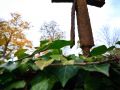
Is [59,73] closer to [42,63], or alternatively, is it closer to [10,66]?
[42,63]

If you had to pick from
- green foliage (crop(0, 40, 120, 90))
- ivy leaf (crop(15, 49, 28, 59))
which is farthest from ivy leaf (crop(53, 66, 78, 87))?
ivy leaf (crop(15, 49, 28, 59))

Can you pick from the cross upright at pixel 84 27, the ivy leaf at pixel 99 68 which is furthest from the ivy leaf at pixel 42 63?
the cross upright at pixel 84 27

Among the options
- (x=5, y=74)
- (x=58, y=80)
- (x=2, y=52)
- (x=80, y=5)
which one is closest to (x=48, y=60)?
(x=58, y=80)

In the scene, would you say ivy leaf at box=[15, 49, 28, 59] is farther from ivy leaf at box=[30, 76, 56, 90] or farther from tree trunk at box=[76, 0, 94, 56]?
tree trunk at box=[76, 0, 94, 56]

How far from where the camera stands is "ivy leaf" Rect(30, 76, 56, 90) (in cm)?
103

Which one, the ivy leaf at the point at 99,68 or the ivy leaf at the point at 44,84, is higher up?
the ivy leaf at the point at 99,68

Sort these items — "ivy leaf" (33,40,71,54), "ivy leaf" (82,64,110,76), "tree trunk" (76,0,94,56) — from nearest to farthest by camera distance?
1. "ivy leaf" (82,64,110,76)
2. "ivy leaf" (33,40,71,54)
3. "tree trunk" (76,0,94,56)

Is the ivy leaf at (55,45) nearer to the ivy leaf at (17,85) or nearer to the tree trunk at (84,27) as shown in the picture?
the ivy leaf at (17,85)

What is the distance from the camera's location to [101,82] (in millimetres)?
1053

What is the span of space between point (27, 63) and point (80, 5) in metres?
3.01

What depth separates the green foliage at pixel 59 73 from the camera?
103cm

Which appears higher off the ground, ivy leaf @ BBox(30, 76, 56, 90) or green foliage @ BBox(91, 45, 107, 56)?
green foliage @ BBox(91, 45, 107, 56)

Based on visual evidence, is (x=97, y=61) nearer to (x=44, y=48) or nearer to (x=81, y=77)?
(x=81, y=77)

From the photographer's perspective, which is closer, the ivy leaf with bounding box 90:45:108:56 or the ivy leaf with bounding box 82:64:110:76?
the ivy leaf with bounding box 82:64:110:76
